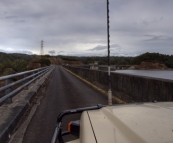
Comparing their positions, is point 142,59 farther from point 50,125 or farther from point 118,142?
point 118,142

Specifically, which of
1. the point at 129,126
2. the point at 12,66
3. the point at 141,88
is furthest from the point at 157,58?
the point at 12,66

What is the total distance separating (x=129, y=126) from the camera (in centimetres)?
184

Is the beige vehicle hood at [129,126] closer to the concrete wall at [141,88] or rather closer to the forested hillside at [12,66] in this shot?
the concrete wall at [141,88]

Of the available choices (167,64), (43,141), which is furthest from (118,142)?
(167,64)

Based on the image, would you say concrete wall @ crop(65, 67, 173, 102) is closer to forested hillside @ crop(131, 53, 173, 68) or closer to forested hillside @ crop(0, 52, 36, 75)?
forested hillside @ crop(131, 53, 173, 68)

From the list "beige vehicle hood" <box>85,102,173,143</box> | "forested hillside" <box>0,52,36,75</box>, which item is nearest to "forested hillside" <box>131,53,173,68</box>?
"beige vehicle hood" <box>85,102,173,143</box>

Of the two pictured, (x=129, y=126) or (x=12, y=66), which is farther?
(x=12, y=66)

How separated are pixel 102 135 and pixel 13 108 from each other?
5.61 m

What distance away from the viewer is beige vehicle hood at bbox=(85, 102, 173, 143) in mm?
1639

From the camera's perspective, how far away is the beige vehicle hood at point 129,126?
64.5 inches

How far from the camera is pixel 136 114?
85.6 inches

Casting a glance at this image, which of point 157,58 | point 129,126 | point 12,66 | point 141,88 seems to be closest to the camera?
point 129,126

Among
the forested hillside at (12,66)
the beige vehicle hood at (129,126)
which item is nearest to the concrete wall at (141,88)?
the beige vehicle hood at (129,126)

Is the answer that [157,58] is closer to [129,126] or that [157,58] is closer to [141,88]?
[141,88]
